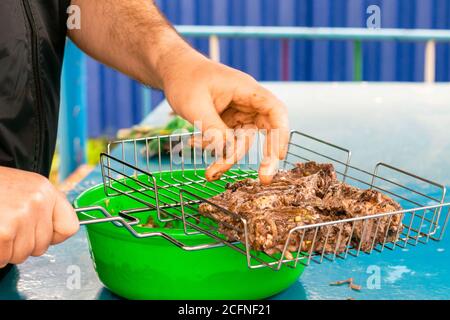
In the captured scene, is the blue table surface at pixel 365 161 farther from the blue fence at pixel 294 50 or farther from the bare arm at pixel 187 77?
the blue fence at pixel 294 50

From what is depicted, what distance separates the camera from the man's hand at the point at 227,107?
59.8 inches

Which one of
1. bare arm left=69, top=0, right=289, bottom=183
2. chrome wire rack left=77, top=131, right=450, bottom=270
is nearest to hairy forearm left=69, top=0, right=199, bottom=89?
bare arm left=69, top=0, right=289, bottom=183

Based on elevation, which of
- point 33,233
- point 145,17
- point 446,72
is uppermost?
point 145,17

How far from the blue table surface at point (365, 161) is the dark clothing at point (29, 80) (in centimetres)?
27

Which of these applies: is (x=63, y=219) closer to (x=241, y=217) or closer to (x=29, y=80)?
(x=241, y=217)

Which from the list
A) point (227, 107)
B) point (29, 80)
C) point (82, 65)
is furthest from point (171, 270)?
point (82, 65)

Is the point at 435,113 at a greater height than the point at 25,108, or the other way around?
the point at 25,108

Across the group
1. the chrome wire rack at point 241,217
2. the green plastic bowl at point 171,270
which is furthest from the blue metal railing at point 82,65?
the green plastic bowl at point 171,270

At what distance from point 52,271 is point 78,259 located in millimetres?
93

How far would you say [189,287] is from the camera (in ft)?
4.73
